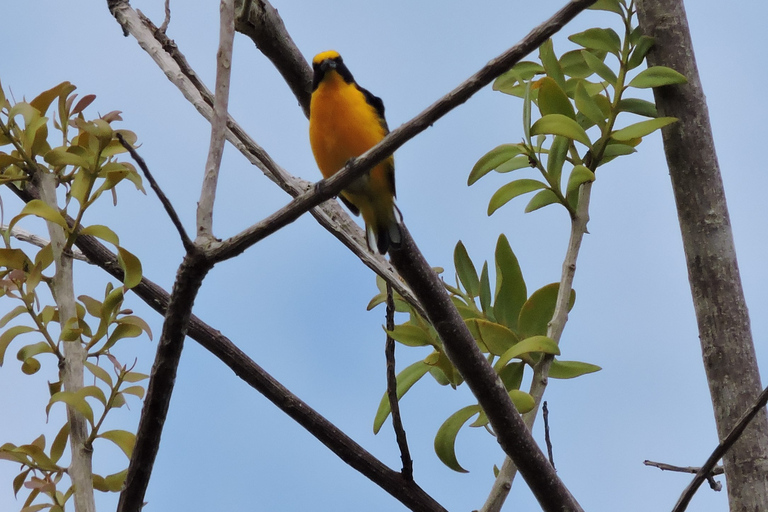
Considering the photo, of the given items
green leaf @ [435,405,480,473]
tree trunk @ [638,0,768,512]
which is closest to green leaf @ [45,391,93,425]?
green leaf @ [435,405,480,473]

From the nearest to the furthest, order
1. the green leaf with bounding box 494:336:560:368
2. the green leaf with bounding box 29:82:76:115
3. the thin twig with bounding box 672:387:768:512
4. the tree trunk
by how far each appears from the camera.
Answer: the thin twig with bounding box 672:387:768:512, the green leaf with bounding box 29:82:76:115, the green leaf with bounding box 494:336:560:368, the tree trunk

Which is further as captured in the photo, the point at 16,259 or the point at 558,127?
the point at 558,127

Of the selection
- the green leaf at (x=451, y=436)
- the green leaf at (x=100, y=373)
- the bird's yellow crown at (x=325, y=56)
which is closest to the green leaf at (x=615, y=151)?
the green leaf at (x=451, y=436)

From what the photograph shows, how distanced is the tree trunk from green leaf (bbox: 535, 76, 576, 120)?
0.30 meters

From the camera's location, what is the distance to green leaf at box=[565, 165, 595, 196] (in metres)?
2.00

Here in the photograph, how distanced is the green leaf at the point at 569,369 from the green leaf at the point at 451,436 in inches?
9.2

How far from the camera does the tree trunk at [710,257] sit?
186 centimetres

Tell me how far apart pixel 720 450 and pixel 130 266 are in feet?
3.87

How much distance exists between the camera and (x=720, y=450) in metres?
1.43

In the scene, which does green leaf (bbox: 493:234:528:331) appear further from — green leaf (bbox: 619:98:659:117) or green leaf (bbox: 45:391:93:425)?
green leaf (bbox: 45:391:93:425)

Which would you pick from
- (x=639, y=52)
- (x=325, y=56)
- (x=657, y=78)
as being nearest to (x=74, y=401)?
(x=325, y=56)

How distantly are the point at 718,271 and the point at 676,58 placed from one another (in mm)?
646

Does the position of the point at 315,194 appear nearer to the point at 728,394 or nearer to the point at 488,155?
the point at 488,155

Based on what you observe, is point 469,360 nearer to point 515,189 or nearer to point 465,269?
point 465,269
